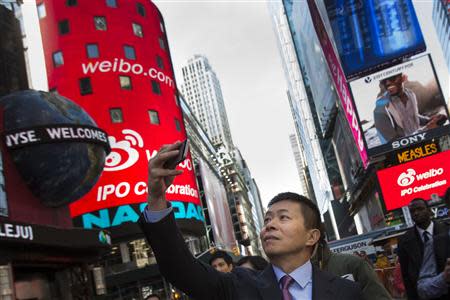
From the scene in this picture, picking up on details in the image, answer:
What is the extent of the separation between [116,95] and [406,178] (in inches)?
805

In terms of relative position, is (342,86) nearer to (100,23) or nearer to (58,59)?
(100,23)

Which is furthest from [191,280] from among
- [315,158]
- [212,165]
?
[315,158]

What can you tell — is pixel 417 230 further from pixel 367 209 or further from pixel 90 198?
pixel 367 209

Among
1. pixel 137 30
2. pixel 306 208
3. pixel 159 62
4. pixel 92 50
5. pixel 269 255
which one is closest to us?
pixel 269 255

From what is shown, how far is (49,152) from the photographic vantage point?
1772cm

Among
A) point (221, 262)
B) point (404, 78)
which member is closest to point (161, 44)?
point (404, 78)

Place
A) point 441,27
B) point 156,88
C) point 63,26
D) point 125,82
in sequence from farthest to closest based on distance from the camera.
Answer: point 441,27
point 156,88
point 63,26
point 125,82

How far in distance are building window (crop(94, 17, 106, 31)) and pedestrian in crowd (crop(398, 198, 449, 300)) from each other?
37.5 metres

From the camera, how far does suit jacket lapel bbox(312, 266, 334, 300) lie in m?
3.15

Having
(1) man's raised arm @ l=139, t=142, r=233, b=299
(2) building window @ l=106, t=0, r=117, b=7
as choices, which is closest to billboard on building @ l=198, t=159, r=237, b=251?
(2) building window @ l=106, t=0, r=117, b=7

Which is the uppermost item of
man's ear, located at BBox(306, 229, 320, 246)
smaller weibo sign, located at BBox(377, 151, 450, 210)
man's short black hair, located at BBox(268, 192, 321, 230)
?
smaller weibo sign, located at BBox(377, 151, 450, 210)

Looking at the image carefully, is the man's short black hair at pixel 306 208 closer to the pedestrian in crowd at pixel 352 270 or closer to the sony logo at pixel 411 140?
the pedestrian in crowd at pixel 352 270

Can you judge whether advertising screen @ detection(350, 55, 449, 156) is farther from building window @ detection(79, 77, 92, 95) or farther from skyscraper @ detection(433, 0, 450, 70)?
skyscraper @ detection(433, 0, 450, 70)

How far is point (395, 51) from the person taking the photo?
37500 millimetres
